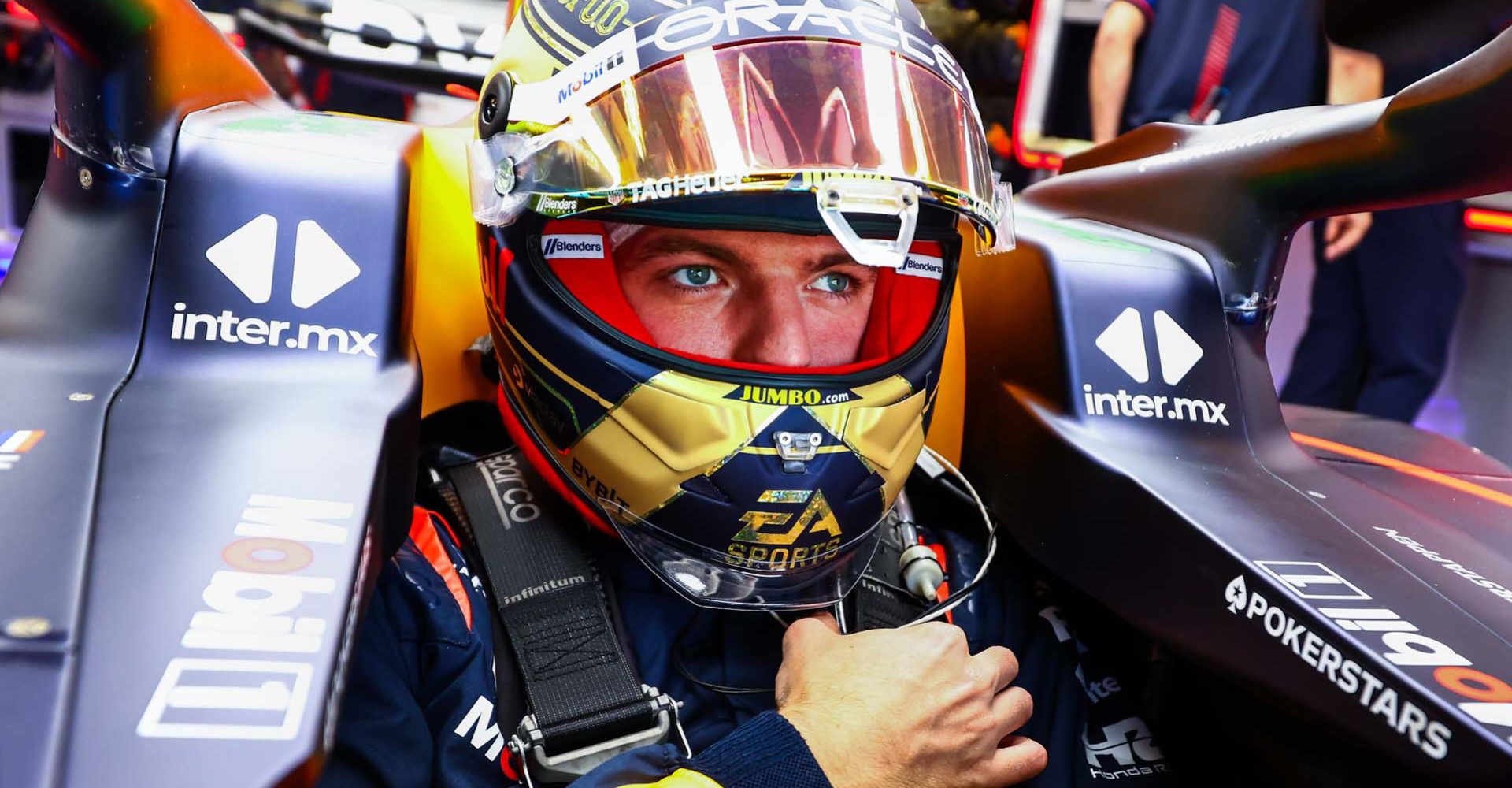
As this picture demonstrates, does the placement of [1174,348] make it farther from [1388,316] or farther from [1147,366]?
[1388,316]

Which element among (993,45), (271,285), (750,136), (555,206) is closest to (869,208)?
(750,136)

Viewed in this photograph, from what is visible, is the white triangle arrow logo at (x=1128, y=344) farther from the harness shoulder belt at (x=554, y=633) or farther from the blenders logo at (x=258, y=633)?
the blenders logo at (x=258, y=633)

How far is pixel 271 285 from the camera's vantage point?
968mm

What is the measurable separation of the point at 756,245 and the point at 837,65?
0.18 m

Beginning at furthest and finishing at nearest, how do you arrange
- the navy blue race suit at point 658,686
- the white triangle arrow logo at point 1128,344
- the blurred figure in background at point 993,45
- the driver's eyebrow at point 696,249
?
the blurred figure in background at point 993,45 → the white triangle arrow logo at point 1128,344 → the driver's eyebrow at point 696,249 → the navy blue race suit at point 658,686

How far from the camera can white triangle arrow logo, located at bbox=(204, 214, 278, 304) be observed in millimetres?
965

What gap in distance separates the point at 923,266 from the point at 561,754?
0.63m

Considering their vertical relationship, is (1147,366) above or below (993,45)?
below

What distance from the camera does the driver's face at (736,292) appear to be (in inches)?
42.2

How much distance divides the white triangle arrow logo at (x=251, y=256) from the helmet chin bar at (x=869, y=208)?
0.46 m

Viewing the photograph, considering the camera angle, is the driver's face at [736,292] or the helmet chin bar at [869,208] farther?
the driver's face at [736,292]

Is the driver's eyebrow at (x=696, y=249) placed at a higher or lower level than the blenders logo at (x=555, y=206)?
lower

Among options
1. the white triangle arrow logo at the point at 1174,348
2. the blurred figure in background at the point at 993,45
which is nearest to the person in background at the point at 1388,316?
the blurred figure in background at the point at 993,45

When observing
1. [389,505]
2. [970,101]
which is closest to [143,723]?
[389,505]
